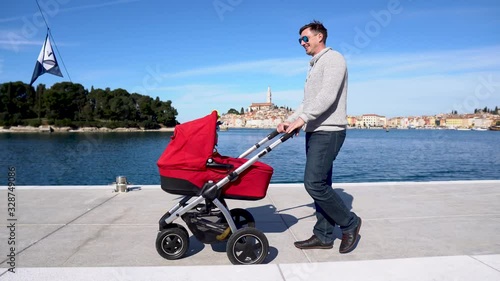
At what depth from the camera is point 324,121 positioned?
3.22 m

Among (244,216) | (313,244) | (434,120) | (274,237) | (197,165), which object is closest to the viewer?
(197,165)

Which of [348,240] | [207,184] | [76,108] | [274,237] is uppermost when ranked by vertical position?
[76,108]

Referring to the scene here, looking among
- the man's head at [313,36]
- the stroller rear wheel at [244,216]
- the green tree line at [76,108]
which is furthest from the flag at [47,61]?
the green tree line at [76,108]

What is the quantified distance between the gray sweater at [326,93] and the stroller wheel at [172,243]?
1.39 metres

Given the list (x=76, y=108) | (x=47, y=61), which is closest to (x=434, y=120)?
(x=76, y=108)

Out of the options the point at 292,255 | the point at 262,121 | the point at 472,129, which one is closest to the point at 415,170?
the point at 292,255

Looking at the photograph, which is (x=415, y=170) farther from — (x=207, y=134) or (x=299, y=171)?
(x=207, y=134)

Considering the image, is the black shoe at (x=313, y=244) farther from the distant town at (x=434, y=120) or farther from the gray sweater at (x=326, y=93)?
the distant town at (x=434, y=120)

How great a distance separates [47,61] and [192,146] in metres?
7.68

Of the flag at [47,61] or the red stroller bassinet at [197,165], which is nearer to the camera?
the red stroller bassinet at [197,165]

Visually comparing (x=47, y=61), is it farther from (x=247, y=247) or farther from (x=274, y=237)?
(x=247, y=247)

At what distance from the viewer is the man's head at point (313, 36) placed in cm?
328

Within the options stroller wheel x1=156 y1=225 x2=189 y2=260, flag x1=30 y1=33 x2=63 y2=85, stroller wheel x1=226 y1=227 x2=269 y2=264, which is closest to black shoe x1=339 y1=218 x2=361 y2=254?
stroller wheel x1=226 y1=227 x2=269 y2=264

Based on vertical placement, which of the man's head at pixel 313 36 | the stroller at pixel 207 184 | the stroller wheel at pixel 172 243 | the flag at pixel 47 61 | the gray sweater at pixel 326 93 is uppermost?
the flag at pixel 47 61
